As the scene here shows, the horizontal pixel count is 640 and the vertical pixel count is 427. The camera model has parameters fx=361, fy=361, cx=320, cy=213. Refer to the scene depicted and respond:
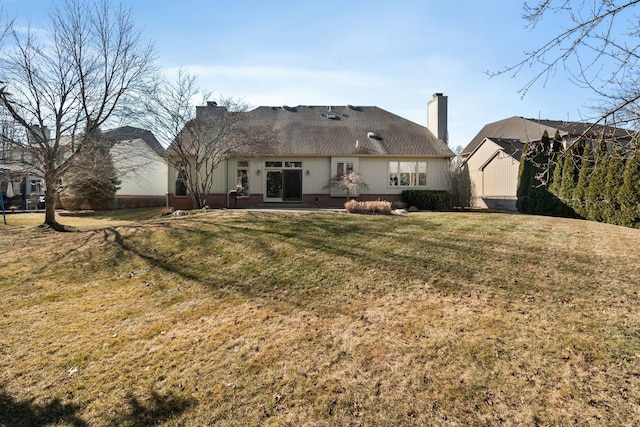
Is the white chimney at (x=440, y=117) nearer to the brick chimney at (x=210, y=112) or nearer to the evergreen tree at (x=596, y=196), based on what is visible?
the evergreen tree at (x=596, y=196)

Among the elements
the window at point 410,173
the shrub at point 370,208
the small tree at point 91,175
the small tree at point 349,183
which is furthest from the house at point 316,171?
the shrub at point 370,208

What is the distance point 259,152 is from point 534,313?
16718 millimetres

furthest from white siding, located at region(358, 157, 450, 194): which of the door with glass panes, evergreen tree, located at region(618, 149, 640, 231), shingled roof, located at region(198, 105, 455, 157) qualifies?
evergreen tree, located at region(618, 149, 640, 231)

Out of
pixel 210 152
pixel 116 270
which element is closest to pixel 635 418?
pixel 116 270

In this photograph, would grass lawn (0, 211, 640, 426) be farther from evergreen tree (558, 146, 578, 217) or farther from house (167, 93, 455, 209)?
house (167, 93, 455, 209)

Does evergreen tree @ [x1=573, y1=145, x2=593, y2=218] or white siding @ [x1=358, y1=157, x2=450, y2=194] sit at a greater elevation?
white siding @ [x1=358, y1=157, x2=450, y2=194]

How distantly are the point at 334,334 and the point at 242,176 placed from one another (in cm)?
1672

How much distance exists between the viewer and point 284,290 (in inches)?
240

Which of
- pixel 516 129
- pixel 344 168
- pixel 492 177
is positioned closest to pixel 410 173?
pixel 344 168

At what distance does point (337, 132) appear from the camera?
21938 mm

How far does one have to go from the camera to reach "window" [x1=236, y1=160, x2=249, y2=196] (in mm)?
20188

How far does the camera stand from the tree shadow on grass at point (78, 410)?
11.2ft

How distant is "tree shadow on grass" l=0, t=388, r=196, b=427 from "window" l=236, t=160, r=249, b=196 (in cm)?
1676

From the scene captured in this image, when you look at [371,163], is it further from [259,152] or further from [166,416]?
[166,416]
